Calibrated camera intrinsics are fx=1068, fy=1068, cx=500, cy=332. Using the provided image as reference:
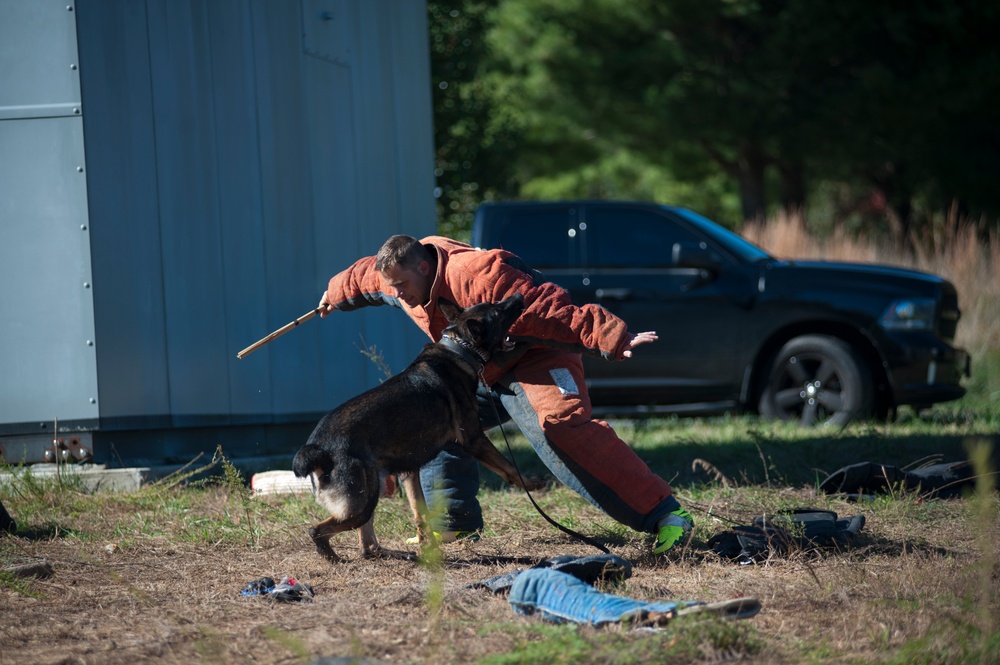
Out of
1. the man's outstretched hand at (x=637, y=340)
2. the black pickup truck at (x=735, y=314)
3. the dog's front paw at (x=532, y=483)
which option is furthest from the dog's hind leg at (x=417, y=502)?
the black pickup truck at (x=735, y=314)

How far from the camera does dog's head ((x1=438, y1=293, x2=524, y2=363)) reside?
15.3 ft

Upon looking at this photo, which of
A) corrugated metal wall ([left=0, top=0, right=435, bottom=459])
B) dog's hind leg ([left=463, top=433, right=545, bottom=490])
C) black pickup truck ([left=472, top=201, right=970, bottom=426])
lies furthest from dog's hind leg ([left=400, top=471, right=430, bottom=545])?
black pickup truck ([left=472, top=201, right=970, bottom=426])

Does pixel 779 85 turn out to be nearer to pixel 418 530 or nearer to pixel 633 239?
pixel 633 239

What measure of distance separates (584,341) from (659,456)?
318cm

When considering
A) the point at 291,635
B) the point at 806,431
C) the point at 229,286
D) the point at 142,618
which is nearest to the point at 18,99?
the point at 229,286

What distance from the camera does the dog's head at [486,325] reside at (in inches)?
183

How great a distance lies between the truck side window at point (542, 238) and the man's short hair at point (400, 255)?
15.6ft


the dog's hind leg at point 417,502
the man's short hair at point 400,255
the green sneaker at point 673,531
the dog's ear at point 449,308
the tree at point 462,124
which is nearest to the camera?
the green sneaker at point 673,531

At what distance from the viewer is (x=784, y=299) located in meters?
9.24

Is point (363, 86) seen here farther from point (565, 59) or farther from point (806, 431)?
point (565, 59)

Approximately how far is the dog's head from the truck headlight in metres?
5.30

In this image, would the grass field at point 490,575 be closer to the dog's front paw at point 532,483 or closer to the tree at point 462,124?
the dog's front paw at point 532,483

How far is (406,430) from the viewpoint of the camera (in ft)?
15.5

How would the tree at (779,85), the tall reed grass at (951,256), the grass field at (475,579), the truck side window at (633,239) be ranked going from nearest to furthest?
the grass field at (475,579) → the truck side window at (633,239) → the tall reed grass at (951,256) → the tree at (779,85)
